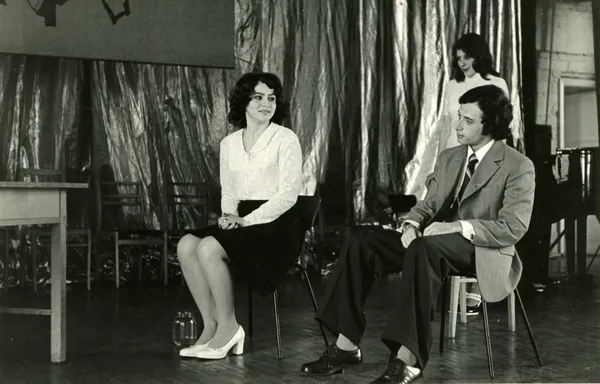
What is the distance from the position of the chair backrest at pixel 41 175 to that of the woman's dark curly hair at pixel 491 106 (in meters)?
4.49

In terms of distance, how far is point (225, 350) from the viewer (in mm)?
3484

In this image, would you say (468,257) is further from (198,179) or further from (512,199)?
(198,179)

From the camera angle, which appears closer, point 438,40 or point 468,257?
point 468,257

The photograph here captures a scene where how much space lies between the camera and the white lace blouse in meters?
3.64

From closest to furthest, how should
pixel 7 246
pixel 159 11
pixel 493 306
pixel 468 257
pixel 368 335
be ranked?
pixel 468 257
pixel 368 335
pixel 493 306
pixel 7 246
pixel 159 11

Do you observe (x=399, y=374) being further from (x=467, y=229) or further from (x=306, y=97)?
(x=306, y=97)

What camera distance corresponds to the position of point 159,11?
7066mm

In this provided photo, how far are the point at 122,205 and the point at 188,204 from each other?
2.03 feet

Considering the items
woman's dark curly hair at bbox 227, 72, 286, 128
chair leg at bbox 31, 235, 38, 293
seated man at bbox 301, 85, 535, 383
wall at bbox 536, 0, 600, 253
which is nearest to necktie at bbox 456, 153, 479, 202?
seated man at bbox 301, 85, 535, 383

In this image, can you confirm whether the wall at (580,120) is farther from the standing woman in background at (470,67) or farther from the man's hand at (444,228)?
the man's hand at (444,228)

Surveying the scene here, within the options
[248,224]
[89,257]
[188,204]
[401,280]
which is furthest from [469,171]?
[188,204]

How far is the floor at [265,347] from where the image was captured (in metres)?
3.15

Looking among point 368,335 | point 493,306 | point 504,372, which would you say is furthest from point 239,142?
point 493,306

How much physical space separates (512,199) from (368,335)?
1.40 meters
